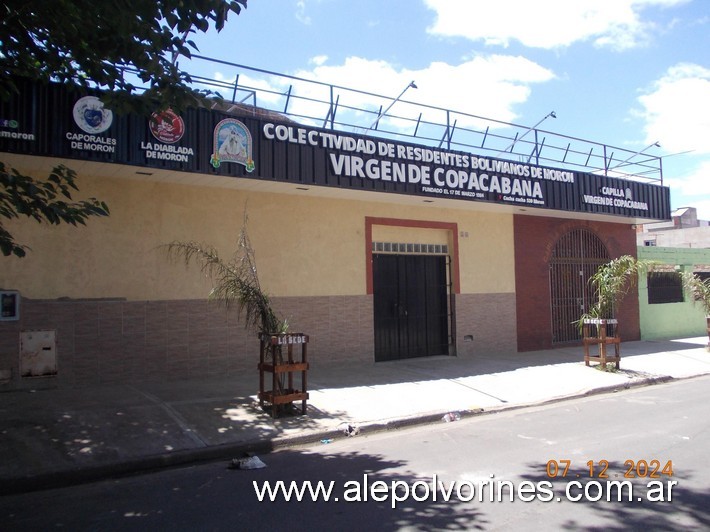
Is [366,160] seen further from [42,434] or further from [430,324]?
[42,434]

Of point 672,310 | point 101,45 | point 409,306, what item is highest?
point 101,45

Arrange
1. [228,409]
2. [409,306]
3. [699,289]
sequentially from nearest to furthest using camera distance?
1. [228,409]
2. [409,306]
3. [699,289]

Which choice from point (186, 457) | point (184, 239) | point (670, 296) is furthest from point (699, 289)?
point (186, 457)

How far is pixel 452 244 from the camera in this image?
47.3 ft

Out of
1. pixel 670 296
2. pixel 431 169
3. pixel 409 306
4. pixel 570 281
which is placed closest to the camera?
pixel 431 169

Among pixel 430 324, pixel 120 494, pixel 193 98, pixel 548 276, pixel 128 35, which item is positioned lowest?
pixel 120 494

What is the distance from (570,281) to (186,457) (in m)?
13.2

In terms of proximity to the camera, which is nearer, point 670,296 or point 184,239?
point 184,239

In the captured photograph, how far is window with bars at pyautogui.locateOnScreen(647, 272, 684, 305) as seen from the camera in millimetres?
19422

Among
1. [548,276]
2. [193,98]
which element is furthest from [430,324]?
[193,98]

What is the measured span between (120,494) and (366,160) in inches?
309

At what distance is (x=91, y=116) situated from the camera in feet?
28.6

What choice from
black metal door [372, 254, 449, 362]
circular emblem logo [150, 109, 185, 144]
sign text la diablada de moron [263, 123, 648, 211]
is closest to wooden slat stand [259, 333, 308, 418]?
circular emblem logo [150, 109, 185, 144]

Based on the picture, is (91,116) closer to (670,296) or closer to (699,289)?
(699,289)
